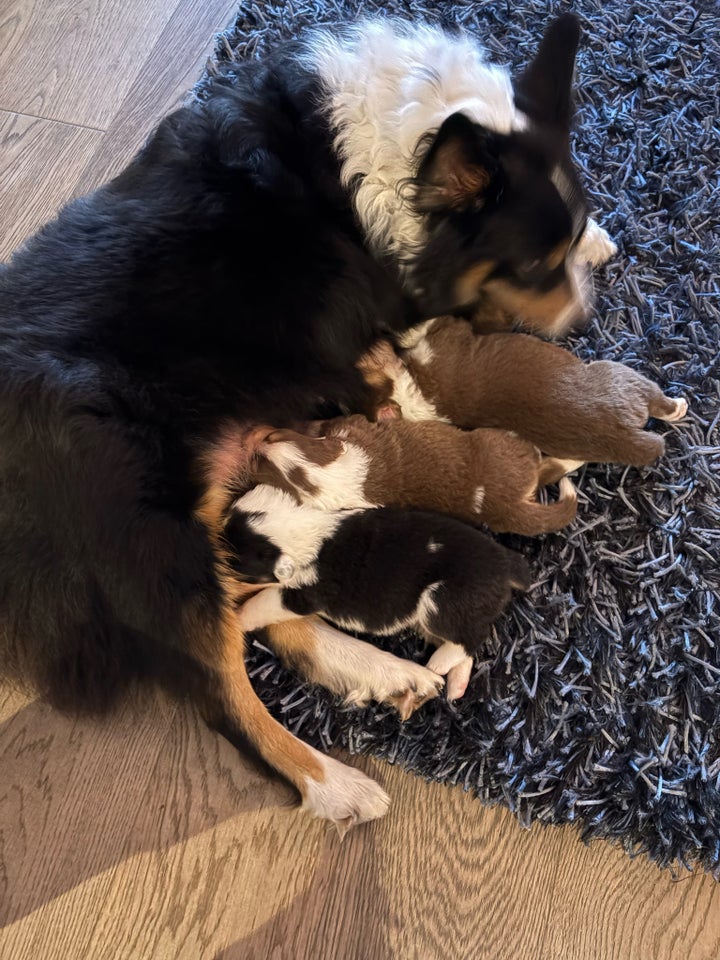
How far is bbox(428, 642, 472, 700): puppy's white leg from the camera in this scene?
1676 millimetres

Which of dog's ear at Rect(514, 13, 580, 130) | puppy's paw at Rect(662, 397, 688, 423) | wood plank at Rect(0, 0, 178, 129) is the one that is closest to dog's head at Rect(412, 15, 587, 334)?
dog's ear at Rect(514, 13, 580, 130)

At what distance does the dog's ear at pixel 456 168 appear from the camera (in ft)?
4.42

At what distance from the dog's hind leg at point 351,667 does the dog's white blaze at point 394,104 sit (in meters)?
0.92

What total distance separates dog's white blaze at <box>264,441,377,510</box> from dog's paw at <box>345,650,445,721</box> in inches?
14.9

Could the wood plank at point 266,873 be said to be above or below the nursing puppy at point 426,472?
below

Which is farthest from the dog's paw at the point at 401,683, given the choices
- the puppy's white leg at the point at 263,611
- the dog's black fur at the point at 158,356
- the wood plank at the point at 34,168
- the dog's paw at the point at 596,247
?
the wood plank at the point at 34,168

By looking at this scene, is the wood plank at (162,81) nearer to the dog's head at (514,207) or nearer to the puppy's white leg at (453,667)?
the dog's head at (514,207)

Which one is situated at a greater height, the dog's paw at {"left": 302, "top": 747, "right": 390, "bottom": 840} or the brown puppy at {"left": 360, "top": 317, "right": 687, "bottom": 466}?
the brown puppy at {"left": 360, "top": 317, "right": 687, "bottom": 466}

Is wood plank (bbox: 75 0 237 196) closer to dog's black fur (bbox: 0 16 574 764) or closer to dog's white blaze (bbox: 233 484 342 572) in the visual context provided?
dog's black fur (bbox: 0 16 574 764)

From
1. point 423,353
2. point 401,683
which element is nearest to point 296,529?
point 401,683

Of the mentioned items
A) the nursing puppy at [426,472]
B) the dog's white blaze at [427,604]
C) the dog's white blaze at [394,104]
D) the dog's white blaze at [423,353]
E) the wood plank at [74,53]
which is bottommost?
the dog's white blaze at [427,604]

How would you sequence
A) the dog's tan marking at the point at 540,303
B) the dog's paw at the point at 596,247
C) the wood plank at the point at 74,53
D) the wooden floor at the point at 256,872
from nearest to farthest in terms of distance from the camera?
the wooden floor at the point at 256,872, the dog's tan marking at the point at 540,303, the dog's paw at the point at 596,247, the wood plank at the point at 74,53

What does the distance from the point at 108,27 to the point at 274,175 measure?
61.7 inches

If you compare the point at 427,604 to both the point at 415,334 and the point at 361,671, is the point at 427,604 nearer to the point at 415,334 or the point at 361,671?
the point at 361,671
